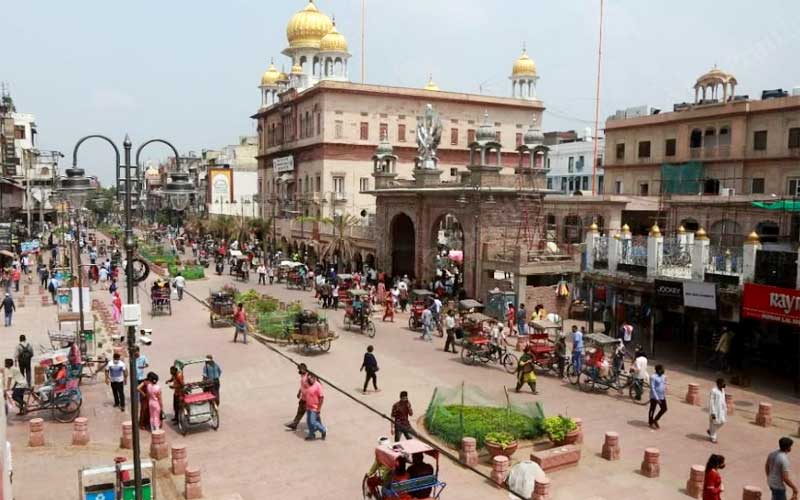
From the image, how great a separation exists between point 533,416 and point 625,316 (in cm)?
1294

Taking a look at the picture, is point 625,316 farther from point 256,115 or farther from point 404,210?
point 256,115

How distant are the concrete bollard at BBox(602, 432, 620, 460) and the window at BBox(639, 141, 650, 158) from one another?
42.2 m

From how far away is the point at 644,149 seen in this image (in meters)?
51.5

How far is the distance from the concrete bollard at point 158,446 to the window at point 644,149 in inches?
1798

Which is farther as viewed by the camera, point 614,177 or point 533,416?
point 614,177

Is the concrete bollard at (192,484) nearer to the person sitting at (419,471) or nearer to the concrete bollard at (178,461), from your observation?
the concrete bollard at (178,461)

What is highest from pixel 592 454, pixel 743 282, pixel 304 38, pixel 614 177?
pixel 304 38

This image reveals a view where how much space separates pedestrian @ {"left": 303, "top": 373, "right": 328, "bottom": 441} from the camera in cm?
1386

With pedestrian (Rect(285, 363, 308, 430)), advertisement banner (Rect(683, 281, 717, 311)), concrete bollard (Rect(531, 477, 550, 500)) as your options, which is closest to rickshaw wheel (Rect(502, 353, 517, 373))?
advertisement banner (Rect(683, 281, 717, 311))

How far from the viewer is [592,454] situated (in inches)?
520

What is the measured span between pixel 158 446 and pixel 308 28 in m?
59.7

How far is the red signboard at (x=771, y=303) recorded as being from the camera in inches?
674

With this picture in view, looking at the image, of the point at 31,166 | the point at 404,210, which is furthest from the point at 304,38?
the point at 404,210

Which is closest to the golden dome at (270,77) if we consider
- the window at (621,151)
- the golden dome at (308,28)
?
the golden dome at (308,28)
